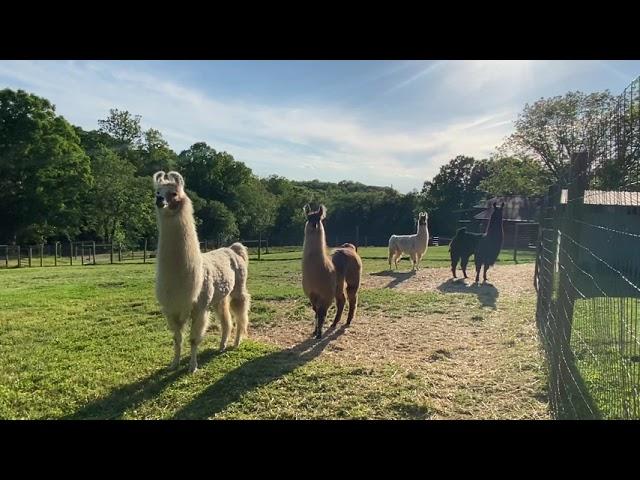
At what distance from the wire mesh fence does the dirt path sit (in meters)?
0.55

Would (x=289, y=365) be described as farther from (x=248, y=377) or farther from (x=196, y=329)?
(x=196, y=329)

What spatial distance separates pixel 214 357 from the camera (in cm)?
518

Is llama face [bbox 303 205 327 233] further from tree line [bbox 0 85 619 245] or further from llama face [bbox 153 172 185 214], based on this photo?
tree line [bbox 0 85 619 245]

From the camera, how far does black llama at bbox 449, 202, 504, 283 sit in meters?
10.8

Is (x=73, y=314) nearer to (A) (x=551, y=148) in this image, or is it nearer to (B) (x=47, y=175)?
(B) (x=47, y=175)

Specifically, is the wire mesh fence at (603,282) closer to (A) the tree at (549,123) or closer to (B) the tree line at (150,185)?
(B) the tree line at (150,185)

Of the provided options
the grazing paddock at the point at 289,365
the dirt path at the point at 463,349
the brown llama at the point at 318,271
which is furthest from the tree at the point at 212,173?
the brown llama at the point at 318,271

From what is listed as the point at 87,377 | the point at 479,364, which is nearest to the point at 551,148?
the point at 479,364

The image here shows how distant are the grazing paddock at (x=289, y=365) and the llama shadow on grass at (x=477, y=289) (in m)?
0.12

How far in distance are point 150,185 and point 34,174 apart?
859cm

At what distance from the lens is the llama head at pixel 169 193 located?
4387 mm

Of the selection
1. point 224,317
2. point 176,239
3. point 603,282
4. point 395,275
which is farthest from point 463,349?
point 395,275

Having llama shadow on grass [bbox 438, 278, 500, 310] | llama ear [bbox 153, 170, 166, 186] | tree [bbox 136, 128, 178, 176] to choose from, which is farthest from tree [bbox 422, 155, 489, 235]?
llama ear [bbox 153, 170, 166, 186]
